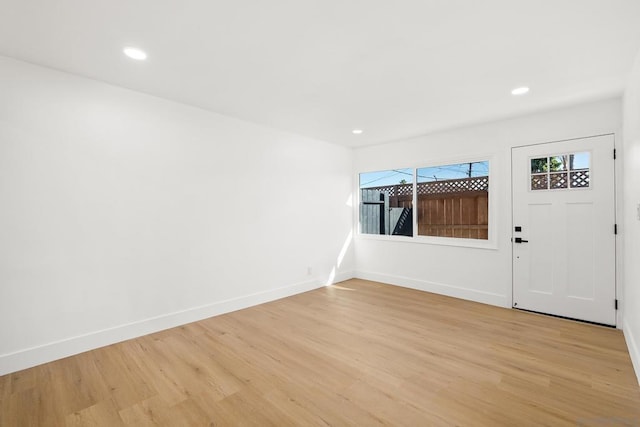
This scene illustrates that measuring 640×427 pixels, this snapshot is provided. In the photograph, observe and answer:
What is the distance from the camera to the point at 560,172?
3.45m

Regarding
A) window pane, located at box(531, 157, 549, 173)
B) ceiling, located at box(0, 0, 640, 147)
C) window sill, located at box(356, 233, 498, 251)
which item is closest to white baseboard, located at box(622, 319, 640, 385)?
window sill, located at box(356, 233, 498, 251)

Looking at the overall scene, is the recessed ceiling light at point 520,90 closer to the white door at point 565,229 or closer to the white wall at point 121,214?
the white door at point 565,229

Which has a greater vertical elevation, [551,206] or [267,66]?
[267,66]

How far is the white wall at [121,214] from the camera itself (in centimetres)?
241

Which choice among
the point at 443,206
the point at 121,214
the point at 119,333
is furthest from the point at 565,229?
the point at 119,333

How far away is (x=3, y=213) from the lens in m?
2.33

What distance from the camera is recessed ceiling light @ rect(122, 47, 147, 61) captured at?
7.32 ft

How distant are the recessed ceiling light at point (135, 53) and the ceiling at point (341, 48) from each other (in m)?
0.05

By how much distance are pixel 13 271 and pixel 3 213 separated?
0.47m

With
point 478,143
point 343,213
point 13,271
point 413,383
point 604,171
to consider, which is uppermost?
point 478,143

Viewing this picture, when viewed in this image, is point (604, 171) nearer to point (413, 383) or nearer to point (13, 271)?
point (413, 383)

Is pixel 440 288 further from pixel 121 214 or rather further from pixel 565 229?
pixel 121 214

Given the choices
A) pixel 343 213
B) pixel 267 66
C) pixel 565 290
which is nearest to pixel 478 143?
pixel 565 290

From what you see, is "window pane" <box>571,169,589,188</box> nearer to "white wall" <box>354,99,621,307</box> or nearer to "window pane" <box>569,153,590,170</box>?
"window pane" <box>569,153,590,170</box>
